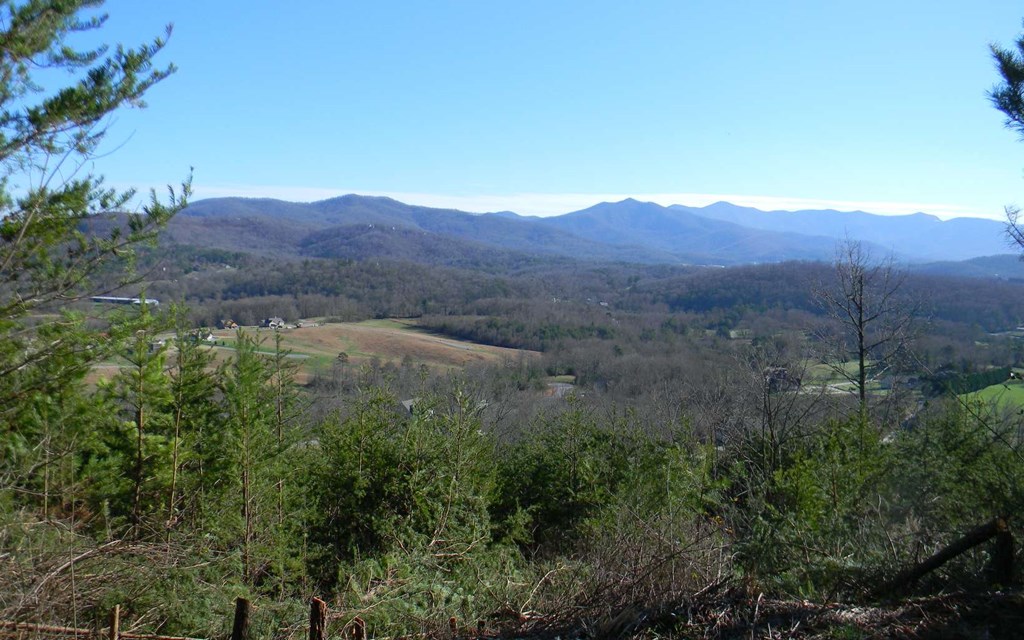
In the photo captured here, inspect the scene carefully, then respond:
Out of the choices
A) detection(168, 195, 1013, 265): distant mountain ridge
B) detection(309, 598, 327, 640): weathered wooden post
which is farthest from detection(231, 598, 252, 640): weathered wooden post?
detection(168, 195, 1013, 265): distant mountain ridge

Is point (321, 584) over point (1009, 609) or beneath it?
beneath

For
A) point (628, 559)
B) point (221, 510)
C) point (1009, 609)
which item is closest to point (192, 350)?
point (221, 510)

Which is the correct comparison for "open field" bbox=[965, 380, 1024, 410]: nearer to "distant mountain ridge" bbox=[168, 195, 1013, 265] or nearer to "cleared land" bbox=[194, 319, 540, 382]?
"cleared land" bbox=[194, 319, 540, 382]

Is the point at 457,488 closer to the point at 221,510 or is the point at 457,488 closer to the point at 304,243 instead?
the point at 221,510

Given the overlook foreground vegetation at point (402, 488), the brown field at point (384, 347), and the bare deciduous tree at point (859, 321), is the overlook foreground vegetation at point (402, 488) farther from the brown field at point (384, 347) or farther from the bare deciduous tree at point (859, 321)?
the brown field at point (384, 347)

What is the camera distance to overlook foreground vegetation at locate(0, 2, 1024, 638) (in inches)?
153

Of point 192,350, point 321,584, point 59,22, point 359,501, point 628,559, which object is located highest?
point 59,22

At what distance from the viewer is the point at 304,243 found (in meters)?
112

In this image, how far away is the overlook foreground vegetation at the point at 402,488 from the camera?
12.7 ft

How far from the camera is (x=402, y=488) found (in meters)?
7.51

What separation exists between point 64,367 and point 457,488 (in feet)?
13.0

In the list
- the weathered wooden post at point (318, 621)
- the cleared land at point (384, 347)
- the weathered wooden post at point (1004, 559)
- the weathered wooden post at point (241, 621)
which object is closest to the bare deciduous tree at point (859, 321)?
the weathered wooden post at point (1004, 559)

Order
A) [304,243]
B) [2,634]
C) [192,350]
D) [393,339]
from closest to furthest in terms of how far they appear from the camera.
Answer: [2,634]
[192,350]
[393,339]
[304,243]

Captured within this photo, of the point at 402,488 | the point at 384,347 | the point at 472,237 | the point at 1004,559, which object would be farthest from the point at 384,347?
the point at 472,237
